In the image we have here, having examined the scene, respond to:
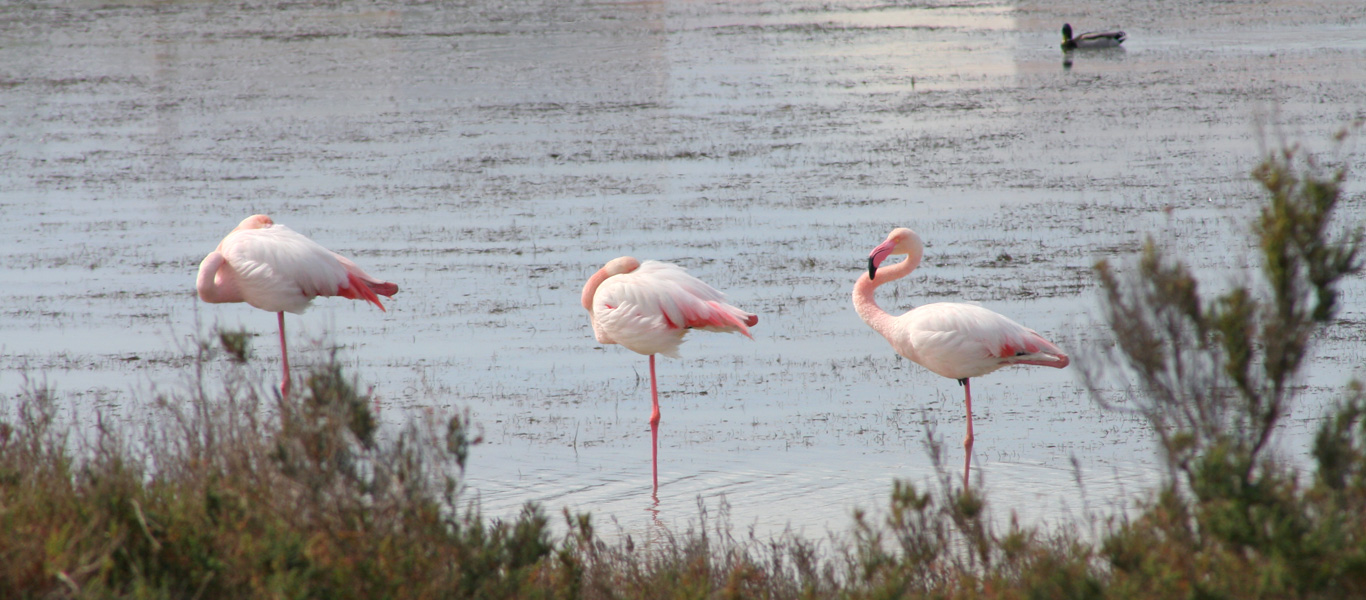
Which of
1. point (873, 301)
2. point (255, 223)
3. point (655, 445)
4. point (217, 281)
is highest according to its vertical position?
point (255, 223)

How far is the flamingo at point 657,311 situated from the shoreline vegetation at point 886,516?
300 cm

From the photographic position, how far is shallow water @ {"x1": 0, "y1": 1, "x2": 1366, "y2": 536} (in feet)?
27.7

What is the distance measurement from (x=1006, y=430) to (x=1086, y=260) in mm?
4917

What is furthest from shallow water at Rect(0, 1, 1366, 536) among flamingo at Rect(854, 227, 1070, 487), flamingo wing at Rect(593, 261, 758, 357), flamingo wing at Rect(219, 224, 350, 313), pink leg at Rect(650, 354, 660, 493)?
flamingo wing at Rect(593, 261, 758, 357)

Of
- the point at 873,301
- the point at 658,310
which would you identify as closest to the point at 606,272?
the point at 658,310

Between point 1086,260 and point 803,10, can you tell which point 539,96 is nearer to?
point 1086,260

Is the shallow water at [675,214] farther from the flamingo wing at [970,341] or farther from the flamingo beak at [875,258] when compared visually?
the flamingo beak at [875,258]

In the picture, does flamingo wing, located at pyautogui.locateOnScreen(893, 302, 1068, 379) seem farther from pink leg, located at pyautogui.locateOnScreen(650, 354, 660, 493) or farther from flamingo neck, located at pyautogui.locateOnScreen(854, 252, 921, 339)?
pink leg, located at pyautogui.locateOnScreen(650, 354, 660, 493)

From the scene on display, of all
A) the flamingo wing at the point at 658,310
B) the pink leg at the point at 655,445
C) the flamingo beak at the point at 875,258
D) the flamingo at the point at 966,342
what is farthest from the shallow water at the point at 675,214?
the flamingo beak at the point at 875,258

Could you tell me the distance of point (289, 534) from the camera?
448cm

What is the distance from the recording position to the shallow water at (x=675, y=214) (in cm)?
843

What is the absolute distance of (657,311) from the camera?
8.25 meters

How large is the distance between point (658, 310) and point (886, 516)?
3572 millimetres

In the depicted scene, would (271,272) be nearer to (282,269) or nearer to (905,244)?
(282,269)
